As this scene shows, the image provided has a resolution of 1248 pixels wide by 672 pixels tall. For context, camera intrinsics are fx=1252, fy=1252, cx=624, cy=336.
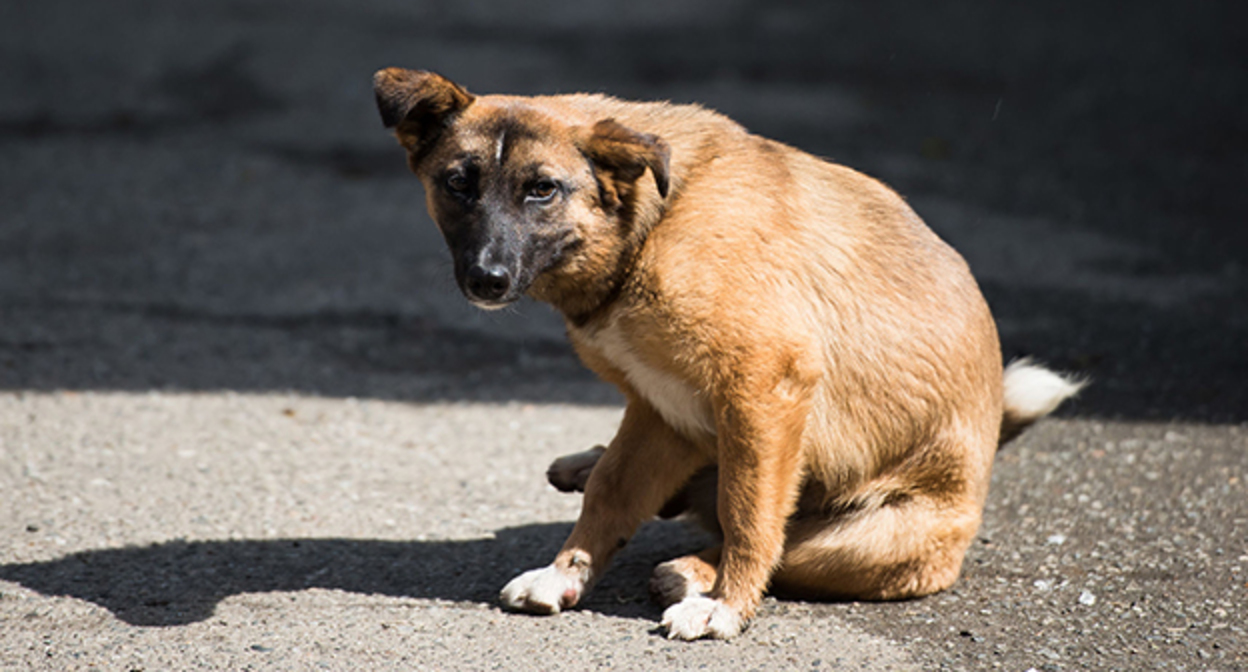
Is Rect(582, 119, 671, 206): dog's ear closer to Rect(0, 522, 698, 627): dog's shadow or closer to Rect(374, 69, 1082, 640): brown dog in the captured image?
Rect(374, 69, 1082, 640): brown dog

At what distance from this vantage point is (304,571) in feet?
13.0

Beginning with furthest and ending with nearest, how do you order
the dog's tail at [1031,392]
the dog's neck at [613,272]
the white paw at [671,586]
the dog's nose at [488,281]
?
the dog's tail at [1031,392] < the white paw at [671,586] < the dog's neck at [613,272] < the dog's nose at [488,281]

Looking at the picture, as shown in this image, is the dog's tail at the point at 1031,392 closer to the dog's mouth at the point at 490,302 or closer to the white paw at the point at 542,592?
the white paw at the point at 542,592

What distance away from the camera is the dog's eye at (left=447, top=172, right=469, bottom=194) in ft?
11.4

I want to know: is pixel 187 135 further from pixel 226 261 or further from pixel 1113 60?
pixel 1113 60

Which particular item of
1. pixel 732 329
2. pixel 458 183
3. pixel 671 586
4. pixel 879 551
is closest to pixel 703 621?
pixel 671 586

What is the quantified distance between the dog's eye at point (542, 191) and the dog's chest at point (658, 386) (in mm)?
407

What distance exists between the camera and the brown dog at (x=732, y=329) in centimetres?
344

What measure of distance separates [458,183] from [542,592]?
120 cm

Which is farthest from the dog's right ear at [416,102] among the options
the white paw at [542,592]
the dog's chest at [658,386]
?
the white paw at [542,592]

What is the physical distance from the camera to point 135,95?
11.1m

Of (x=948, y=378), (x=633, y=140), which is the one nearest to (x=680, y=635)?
(x=948, y=378)

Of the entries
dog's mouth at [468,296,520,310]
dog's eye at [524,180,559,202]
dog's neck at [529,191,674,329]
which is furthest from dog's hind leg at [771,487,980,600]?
dog's eye at [524,180,559,202]

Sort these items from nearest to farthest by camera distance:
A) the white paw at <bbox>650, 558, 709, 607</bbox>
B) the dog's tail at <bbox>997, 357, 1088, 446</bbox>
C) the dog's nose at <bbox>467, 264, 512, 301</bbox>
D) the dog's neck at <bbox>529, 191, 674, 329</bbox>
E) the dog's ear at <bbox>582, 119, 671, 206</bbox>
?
1. the dog's nose at <bbox>467, 264, 512, 301</bbox>
2. the dog's ear at <bbox>582, 119, 671, 206</bbox>
3. the dog's neck at <bbox>529, 191, 674, 329</bbox>
4. the white paw at <bbox>650, 558, 709, 607</bbox>
5. the dog's tail at <bbox>997, 357, 1088, 446</bbox>
